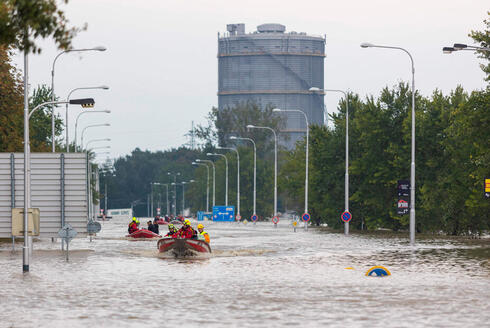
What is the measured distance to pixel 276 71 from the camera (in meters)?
185

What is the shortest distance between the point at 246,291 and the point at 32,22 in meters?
9.56

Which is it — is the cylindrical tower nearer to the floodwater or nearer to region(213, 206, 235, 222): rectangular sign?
region(213, 206, 235, 222): rectangular sign

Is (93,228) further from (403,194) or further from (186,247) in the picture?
(403,194)

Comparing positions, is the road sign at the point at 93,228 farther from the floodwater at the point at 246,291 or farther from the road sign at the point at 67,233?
the road sign at the point at 67,233

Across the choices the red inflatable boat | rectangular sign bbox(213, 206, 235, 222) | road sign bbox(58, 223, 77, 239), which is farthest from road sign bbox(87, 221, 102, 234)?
rectangular sign bbox(213, 206, 235, 222)

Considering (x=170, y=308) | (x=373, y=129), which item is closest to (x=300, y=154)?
(x=373, y=129)

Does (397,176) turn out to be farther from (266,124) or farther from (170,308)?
(266,124)

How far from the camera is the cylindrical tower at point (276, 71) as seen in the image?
184 m

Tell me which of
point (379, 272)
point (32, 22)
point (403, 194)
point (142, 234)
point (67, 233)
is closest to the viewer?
point (32, 22)

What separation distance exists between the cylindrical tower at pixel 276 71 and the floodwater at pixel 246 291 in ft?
482

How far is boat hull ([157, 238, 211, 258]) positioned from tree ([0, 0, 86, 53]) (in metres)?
21.7

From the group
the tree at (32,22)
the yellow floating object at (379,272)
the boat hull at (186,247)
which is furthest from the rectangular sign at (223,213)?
the tree at (32,22)

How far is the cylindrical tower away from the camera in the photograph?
184125mm

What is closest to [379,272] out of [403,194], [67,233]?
[67,233]
